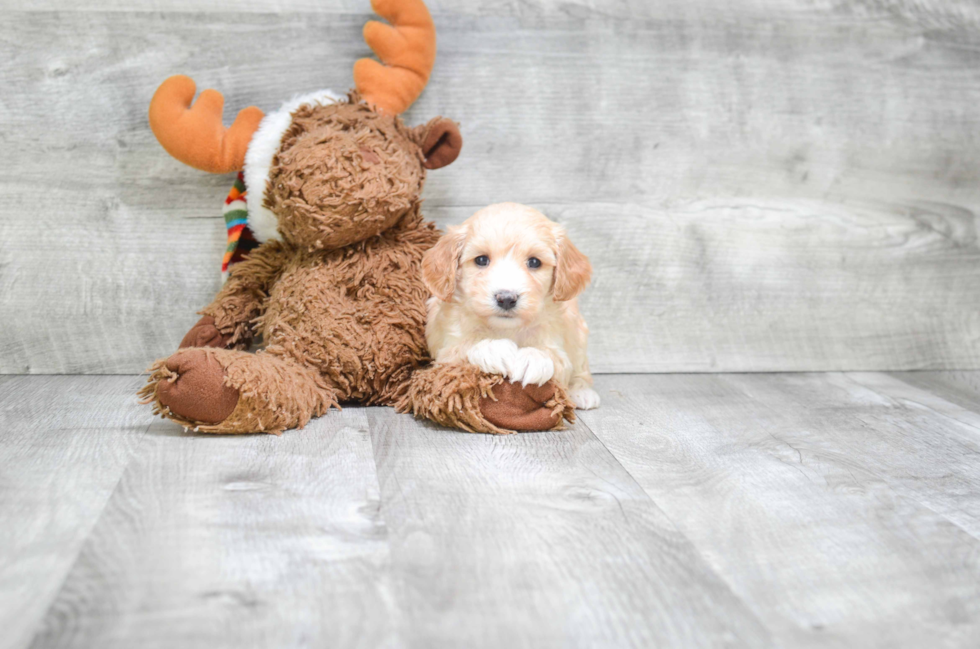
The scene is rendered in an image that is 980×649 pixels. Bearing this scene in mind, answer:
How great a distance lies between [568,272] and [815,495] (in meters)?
0.50

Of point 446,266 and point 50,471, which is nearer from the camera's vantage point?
point 50,471

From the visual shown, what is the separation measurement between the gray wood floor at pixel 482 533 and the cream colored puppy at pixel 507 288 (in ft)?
0.44

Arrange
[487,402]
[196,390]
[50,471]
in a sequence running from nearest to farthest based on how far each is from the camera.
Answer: [50,471] → [196,390] → [487,402]

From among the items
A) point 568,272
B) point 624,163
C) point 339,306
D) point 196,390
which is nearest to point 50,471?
point 196,390

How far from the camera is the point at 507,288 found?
1.29 m

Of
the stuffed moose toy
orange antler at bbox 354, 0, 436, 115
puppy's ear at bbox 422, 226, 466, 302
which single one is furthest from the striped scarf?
puppy's ear at bbox 422, 226, 466, 302

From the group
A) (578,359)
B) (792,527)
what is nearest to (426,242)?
(578,359)

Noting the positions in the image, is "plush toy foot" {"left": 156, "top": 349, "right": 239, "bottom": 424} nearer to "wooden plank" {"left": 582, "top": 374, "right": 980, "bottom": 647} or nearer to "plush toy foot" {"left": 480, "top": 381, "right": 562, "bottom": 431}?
"plush toy foot" {"left": 480, "top": 381, "right": 562, "bottom": 431}

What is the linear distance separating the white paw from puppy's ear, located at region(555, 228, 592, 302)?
0.80 feet

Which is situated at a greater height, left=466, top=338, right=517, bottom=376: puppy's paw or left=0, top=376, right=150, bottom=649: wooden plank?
left=466, top=338, right=517, bottom=376: puppy's paw

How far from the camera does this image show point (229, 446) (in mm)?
1228

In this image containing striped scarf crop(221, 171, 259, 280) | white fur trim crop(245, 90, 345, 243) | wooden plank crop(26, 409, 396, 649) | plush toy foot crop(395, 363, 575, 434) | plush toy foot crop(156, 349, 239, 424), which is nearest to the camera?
wooden plank crop(26, 409, 396, 649)

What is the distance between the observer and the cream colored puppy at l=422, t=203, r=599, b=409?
51.4 inches

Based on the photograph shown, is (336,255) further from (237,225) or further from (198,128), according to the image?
(198,128)
